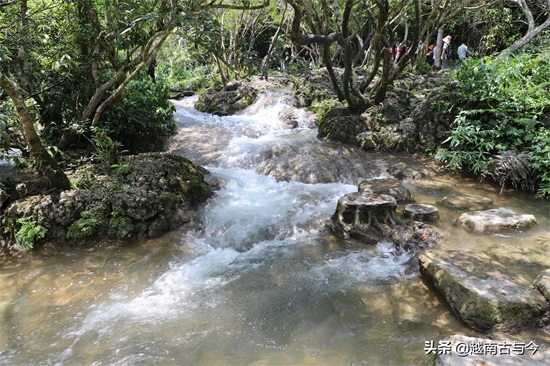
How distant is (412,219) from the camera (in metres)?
5.77

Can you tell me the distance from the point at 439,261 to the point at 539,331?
1.16 meters

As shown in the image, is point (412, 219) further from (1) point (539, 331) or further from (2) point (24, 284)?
(2) point (24, 284)

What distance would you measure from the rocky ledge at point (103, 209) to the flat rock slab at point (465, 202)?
194 inches

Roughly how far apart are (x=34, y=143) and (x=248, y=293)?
13.8ft

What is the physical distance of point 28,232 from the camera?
17.3 feet

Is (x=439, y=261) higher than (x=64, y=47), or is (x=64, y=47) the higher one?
(x=64, y=47)

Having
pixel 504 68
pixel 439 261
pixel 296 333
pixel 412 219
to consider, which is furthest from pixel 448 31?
pixel 296 333

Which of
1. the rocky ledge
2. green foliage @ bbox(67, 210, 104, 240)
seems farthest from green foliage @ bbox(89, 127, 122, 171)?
green foliage @ bbox(67, 210, 104, 240)

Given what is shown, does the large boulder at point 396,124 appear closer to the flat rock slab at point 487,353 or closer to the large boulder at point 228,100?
the large boulder at point 228,100

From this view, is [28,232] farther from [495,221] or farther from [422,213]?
[495,221]

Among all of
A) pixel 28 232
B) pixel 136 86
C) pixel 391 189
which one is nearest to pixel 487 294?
pixel 391 189

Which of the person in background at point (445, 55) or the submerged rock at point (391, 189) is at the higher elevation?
the person in background at point (445, 55)

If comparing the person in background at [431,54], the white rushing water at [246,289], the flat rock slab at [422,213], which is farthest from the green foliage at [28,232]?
the person in background at [431,54]

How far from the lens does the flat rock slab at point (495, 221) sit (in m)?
5.24
